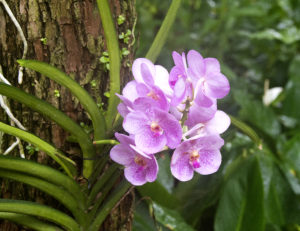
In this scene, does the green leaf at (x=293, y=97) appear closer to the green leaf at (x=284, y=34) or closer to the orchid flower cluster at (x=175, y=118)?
the green leaf at (x=284, y=34)

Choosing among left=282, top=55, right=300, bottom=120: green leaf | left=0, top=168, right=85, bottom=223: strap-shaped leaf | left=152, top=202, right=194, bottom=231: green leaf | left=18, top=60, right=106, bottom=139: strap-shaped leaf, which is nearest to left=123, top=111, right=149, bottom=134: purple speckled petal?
left=18, top=60, right=106, bottom=139: strap-shaped leaf

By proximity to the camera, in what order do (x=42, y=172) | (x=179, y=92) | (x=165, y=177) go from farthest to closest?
(x=165, y=177) → (x=42, y=172) → (x=179, y=92)

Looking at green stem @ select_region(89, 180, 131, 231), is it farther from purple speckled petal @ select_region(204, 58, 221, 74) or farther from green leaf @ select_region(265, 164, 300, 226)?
green leaf @ select_region(265, 164, 300, 226)

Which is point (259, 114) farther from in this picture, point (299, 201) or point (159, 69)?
point (159, 69)

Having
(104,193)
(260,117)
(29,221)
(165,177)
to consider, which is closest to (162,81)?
(104,193)

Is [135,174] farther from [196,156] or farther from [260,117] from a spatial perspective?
[260,117]

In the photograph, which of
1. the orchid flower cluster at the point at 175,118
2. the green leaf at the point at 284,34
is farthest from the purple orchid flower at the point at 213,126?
the green leaf at the point at 284,34

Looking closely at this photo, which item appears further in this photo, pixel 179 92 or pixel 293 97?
pixel 293 97
